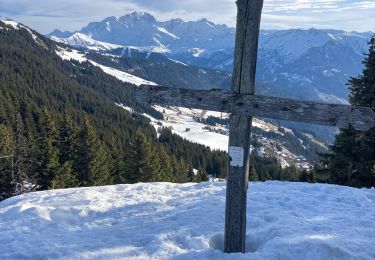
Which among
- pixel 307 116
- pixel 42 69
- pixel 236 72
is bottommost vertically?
pixel 307 116

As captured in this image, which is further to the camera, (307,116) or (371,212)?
(371,212)

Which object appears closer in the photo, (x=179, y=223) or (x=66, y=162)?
(x=179, y=223)

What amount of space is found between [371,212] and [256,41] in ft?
20.3

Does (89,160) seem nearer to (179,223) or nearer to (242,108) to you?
(179,223)

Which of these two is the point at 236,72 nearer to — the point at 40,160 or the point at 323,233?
the point at 323,233

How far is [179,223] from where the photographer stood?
8.95 m

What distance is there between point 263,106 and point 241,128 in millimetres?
506

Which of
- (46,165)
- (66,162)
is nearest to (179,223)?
(66,162)

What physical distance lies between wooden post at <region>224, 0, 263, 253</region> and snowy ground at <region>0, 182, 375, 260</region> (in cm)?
53

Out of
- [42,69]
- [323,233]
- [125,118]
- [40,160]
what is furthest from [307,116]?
[42,69]

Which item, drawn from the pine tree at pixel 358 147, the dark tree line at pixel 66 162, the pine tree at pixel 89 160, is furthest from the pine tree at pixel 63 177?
the pine tree at pixel 358 147

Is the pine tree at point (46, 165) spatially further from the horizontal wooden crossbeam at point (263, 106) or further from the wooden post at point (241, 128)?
the wooden post at point (241, 128)

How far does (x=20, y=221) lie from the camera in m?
9.51

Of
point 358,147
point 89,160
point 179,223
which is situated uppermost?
point 358,147
